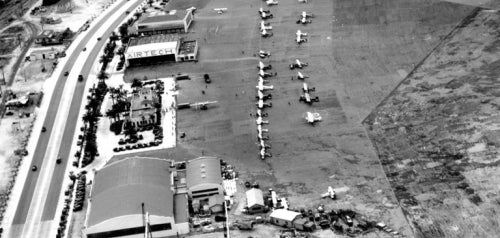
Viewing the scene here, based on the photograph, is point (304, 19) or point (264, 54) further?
point (304, 19)

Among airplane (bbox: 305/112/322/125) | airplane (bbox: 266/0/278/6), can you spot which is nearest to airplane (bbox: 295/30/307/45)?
airplane (bbox: 266/0/278/6)

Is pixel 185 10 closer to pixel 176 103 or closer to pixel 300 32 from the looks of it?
pixel 300 32

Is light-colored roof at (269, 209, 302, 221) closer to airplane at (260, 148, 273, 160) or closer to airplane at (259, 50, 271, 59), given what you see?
airplane at (260, 148, 273, 160)

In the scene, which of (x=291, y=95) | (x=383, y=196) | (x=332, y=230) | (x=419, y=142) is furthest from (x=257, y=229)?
(x=291, y=95)

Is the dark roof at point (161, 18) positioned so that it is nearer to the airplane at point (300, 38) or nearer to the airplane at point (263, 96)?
the airplane at point (300, 38)

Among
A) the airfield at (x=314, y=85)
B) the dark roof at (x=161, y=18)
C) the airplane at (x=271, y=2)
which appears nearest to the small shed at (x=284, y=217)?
the airfield at (x=314, y=85)

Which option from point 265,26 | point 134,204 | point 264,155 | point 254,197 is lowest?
point 254,197

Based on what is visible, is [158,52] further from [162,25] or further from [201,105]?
[201,105]

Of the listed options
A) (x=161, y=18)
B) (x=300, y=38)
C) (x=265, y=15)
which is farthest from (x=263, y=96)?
(x=161, y=18)
